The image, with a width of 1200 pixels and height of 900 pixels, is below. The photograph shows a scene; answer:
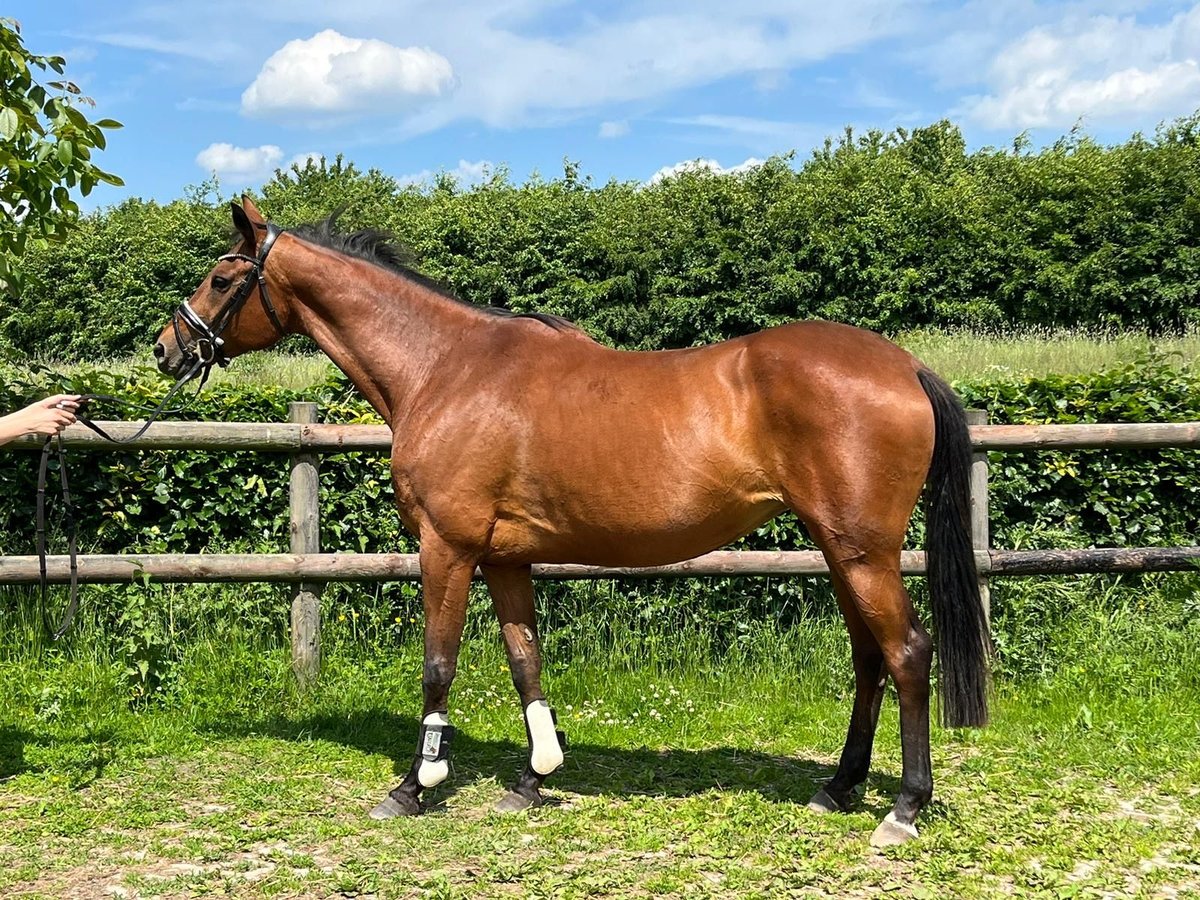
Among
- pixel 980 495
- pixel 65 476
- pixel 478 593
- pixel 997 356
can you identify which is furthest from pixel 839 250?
pixel 65 476

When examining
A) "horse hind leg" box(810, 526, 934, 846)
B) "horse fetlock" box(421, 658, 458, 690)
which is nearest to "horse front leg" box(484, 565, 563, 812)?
"horse fetlock" box(421, 658, 458, 690)

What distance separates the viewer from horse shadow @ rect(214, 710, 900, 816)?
4344 millimetres

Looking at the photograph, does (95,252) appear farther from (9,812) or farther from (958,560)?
(958,560)

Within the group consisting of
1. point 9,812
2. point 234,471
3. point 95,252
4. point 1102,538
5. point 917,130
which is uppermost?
point 917,130

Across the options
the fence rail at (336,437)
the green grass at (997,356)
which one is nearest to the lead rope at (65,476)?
the fence rail at (336,437)

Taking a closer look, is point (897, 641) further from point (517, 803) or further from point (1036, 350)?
point (1036, 350)

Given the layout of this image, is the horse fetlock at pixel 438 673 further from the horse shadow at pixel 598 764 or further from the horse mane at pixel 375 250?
the horse mane at pixel 375 250

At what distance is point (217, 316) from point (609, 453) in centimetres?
195

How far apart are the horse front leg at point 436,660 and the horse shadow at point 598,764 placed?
21 cm

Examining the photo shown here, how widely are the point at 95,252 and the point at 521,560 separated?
18192mm

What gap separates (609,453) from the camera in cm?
396

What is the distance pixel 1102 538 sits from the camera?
593 centimetres

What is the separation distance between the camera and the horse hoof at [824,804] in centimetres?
405

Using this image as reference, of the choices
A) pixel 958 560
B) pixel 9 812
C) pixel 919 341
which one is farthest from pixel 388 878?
pixel 919 341
